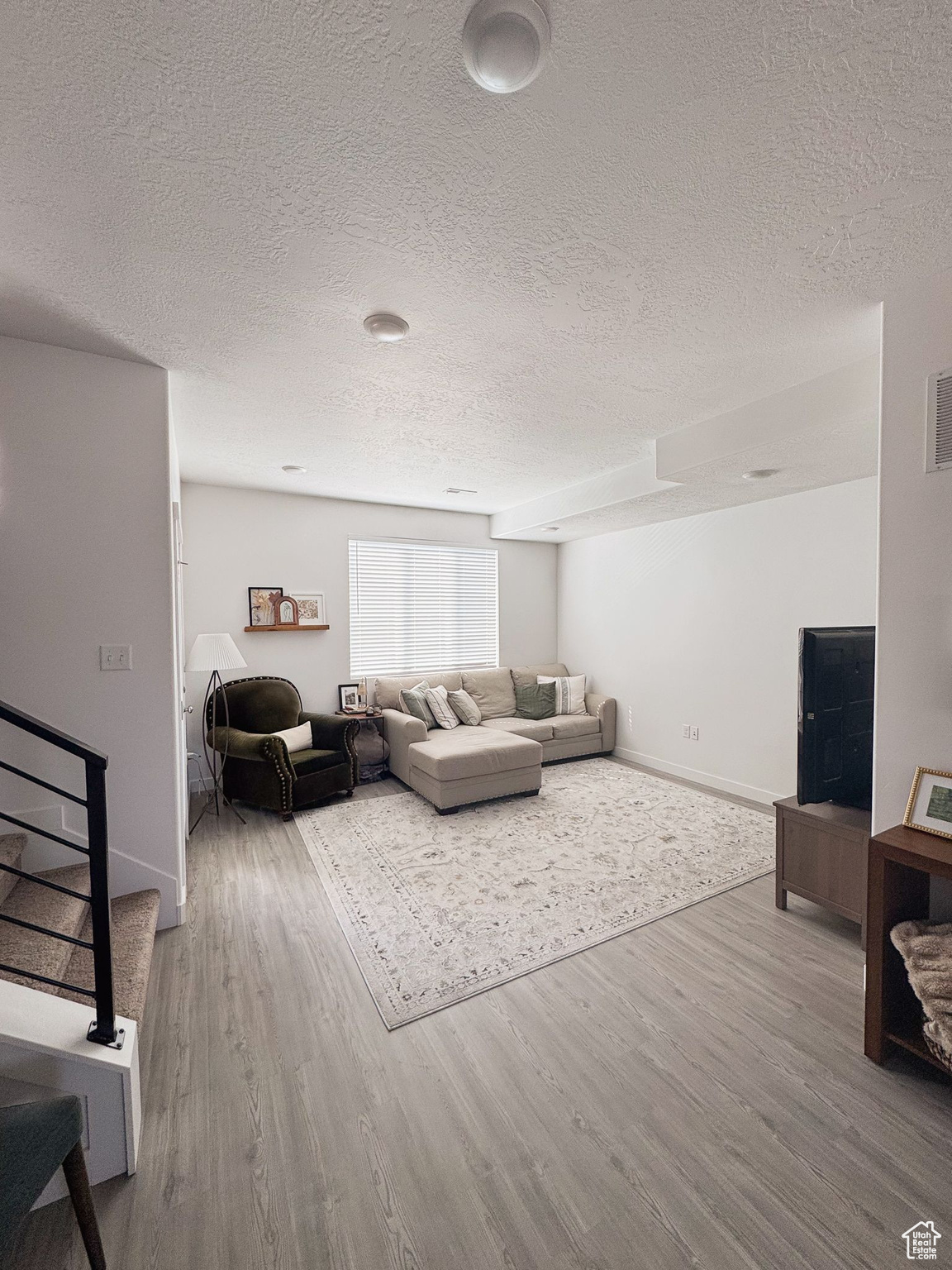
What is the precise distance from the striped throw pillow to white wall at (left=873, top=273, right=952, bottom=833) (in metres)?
3.62

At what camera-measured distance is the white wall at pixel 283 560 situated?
4672mm

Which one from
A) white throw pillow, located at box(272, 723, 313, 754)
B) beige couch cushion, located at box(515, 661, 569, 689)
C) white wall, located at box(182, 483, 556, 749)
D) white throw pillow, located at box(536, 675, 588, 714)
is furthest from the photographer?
beige couch cushion, located at box(515, 661, 569, 689)

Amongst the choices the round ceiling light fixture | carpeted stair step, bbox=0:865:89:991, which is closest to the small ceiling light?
the round ceiling light fixture

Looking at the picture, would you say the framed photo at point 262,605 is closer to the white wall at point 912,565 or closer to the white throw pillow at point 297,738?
the white throw pillow at point 297,738

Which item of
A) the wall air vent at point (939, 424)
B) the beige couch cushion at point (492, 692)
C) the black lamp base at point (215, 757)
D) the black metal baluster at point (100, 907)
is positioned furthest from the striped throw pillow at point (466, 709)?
the wall air vent at point (939, 424)

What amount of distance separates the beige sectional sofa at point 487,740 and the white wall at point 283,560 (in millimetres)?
700

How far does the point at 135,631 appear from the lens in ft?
8.07

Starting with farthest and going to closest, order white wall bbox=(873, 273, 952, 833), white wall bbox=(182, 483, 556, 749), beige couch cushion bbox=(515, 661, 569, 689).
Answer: beige couch cushion bbox=(515, 661, 569, 689), white wall bbox=(182, 483, 556, 749), white wall bbox=(873, 273, 952, 833)

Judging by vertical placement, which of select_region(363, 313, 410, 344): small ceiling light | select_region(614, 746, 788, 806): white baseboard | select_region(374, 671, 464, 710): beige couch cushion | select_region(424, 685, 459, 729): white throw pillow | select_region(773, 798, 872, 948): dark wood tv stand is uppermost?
select_region(363, 313, 410, 344): small ceiling light

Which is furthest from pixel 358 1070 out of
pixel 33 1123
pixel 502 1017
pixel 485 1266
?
pixel 33 1123

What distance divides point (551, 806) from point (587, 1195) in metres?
2.86

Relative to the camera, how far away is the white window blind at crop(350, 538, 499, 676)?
18.0 feet

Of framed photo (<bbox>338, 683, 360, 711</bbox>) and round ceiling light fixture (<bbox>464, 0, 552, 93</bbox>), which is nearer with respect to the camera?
round ceiling light fixture (<bbox>464, 0, 552, 93</bbox>)

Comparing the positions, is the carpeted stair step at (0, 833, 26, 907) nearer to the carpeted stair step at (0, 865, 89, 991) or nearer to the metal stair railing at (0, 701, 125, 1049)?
the carpeted stair step at (0, 865, 89, 991)
